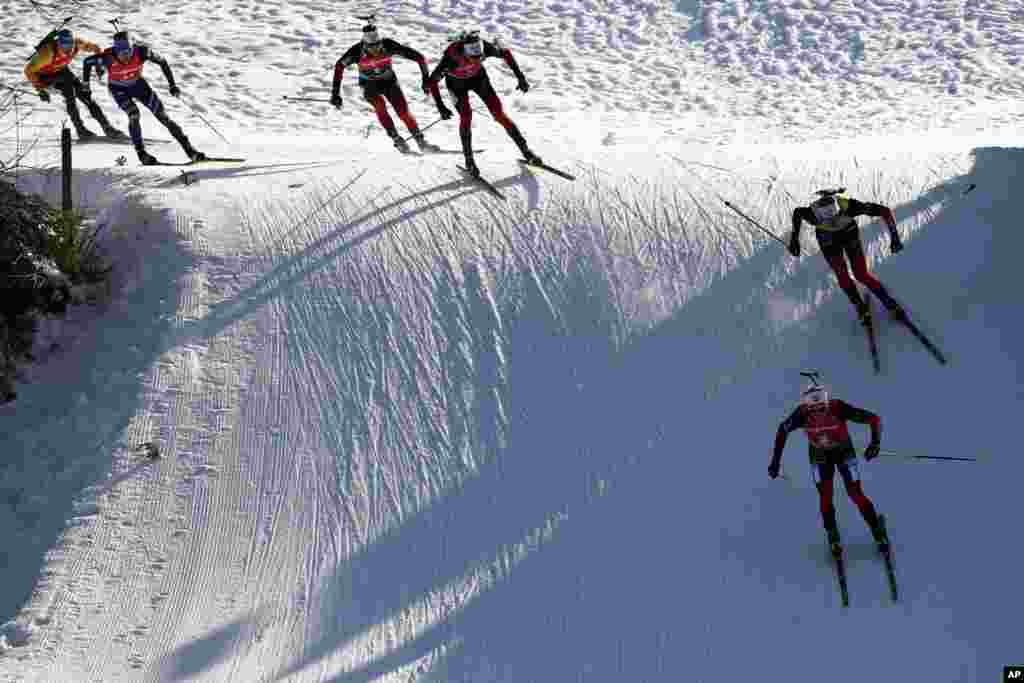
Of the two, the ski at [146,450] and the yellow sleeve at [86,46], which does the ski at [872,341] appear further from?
the yellow sleeve at [86,46]

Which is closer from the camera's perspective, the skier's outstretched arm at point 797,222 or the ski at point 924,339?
the ski at point 924,339

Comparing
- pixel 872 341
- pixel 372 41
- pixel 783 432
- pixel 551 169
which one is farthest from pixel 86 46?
pixel 783 432

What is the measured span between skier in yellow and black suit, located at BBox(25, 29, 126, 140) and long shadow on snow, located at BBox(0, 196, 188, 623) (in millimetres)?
4571

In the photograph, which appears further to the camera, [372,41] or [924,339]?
[372,41]

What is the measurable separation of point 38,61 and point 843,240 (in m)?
10.2

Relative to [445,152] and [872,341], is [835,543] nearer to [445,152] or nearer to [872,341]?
[872,341]

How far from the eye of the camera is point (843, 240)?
1238 centimetres

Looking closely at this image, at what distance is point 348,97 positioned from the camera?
64.7ft

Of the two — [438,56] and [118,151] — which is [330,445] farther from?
[438,56]

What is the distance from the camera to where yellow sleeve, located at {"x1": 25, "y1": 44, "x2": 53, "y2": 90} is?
16.4 meters

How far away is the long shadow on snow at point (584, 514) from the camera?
390 inches

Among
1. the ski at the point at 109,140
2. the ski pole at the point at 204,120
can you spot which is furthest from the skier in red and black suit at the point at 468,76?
the ski at the point at 109,140

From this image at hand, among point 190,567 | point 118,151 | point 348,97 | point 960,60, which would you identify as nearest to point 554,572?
point 190,567

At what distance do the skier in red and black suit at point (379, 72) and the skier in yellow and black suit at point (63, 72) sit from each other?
3.11 m
